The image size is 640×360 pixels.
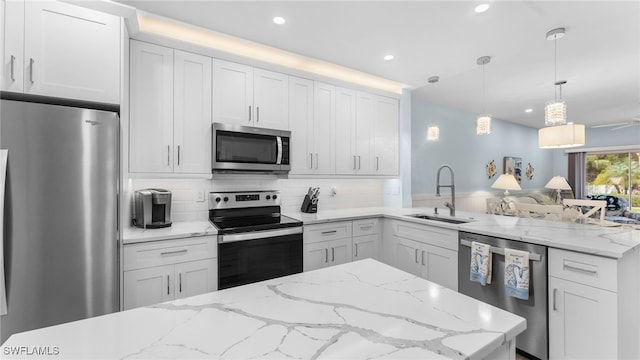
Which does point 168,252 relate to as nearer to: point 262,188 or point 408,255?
point 262,188

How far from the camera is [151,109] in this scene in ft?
7.41

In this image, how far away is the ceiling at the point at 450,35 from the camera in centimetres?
201

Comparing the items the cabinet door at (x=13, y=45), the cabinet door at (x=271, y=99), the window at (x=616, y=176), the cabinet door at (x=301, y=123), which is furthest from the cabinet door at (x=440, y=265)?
the window at (x=616, y=176)

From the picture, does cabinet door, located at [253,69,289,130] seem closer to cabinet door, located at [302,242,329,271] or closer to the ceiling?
the ceiling

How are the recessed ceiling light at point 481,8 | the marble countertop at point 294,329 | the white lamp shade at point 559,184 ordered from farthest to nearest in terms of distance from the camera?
the white lamp shade at point 559,184, the recessed ceiling light at point 481,8, the marble countertop at point 294,329

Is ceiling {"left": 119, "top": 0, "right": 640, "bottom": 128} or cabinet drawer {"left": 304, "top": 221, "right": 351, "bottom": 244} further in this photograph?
cabinet drawer {"left": 304, "top": 221, "right": 351, "bottom": 244}

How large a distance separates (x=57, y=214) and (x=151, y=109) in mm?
1044

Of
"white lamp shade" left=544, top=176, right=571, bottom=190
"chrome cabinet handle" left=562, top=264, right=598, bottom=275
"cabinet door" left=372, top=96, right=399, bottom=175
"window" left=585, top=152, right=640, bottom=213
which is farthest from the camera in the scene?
"window" left=585, top=152, right=640, bottom=213

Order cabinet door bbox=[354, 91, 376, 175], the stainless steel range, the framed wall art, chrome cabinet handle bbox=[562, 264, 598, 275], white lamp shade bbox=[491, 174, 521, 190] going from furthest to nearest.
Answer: the framed wall art, white lamp shade bbox=[491, 174, 521, 190], cabinet door bbox=[354, 91, 376, 175], the stainless steel range, chrome cabinet handle bbox=[562, 264, 598, 275]

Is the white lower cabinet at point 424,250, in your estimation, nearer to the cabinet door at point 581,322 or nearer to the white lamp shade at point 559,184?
the cabinet door at point 581,322

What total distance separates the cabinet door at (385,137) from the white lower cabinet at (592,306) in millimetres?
2003

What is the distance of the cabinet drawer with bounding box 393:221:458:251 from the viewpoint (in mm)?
2414

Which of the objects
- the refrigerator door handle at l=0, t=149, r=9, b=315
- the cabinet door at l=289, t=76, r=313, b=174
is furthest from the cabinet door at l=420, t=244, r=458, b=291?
the refrigerator door handle at l=0, t=149, r=9, b=315

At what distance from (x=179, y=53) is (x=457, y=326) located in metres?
2.64
